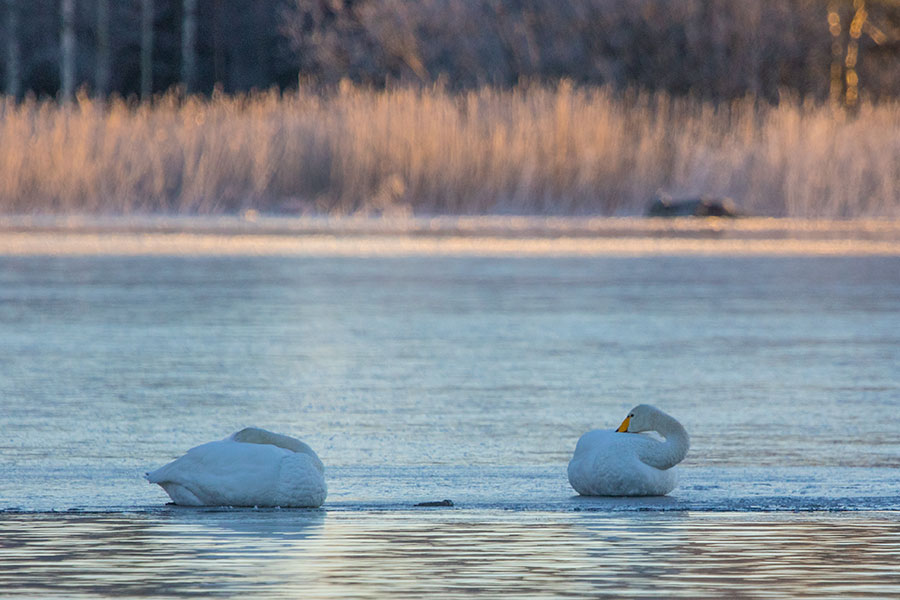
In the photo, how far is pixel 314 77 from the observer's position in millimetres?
34406

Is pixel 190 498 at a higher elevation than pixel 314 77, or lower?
lower

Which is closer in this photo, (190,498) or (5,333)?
(190,498)

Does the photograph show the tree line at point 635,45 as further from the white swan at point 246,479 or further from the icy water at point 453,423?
the white swan at point 246,479

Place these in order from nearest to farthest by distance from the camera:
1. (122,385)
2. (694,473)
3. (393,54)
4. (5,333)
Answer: (694,473), (122,385), (5,333), (393,54)

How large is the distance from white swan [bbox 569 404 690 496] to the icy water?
0.05 metres

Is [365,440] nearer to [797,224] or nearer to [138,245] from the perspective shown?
[138,245]

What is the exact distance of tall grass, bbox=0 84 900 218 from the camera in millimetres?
19797

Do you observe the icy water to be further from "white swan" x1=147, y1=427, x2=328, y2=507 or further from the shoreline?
the shoreline

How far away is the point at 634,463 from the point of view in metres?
5.14

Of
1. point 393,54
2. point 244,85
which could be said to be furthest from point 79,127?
point 244,85

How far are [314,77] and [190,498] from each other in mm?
29815

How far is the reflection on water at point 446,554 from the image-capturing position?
152 inches

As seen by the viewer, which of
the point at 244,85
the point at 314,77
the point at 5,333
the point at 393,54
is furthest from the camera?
the point at 244,85

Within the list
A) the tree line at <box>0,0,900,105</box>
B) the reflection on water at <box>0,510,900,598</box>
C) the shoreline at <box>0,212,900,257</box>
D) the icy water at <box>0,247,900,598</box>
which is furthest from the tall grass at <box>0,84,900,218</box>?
the reflection on water at <box>0,510,900,598</box>
